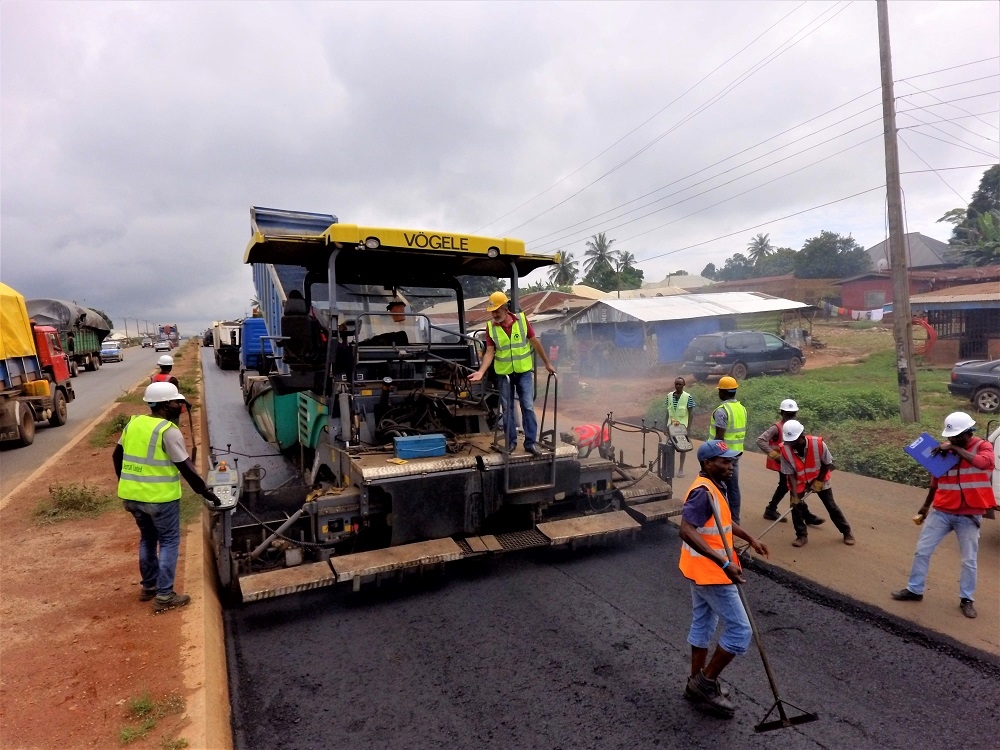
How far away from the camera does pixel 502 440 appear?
225 inches

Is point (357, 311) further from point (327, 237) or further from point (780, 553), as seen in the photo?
point (780, 553)

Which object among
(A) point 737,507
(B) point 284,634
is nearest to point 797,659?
(A) point 737,507

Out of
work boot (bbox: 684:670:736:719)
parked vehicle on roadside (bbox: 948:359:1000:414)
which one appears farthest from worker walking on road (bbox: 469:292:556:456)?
parked vehicle on roadside (bbox: 948:359:1000:414)

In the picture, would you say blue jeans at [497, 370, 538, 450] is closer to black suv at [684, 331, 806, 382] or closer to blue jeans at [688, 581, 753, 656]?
blue jeans at [688, 581, 753, 656]

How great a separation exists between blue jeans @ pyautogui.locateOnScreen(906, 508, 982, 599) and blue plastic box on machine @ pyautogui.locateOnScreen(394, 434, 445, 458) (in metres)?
3.66

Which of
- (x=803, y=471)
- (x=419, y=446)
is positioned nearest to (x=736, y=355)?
(x=803, y=471)

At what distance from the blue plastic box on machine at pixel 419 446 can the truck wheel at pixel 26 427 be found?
35.1 ft

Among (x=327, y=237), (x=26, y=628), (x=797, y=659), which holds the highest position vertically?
(x=327, y=237)

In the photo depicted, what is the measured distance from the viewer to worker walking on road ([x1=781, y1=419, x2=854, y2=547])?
18.7 feet

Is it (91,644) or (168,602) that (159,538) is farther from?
(91,644)

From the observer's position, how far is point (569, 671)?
383cm

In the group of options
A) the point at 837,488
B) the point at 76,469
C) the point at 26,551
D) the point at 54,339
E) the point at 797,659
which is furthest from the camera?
the point at 54,339

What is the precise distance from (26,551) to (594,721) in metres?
5.31

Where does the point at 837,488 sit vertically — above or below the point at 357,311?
below
